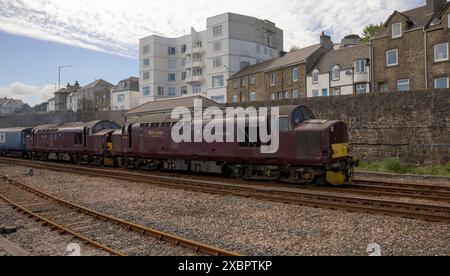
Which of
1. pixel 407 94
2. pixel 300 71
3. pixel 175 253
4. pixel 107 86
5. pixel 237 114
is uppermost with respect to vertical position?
pixel 107 86

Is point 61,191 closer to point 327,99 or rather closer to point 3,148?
point 327,99

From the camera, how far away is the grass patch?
67.0 feet

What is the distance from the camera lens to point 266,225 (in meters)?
9.95

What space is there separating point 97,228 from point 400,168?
708 inches

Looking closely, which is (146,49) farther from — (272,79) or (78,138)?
(78,138)

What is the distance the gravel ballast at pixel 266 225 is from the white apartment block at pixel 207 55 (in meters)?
47.4

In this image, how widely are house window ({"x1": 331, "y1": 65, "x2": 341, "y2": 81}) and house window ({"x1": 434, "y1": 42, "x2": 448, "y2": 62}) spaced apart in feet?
35.5

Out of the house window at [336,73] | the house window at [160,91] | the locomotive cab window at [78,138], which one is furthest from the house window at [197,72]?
the locomotive cab window at [78,138]

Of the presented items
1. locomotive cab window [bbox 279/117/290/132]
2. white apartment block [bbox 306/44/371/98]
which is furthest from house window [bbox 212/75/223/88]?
locomotive cab window [bbox 279/117/290/132]

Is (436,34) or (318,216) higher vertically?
(436,34)

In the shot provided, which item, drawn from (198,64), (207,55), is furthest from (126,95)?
(207,55)

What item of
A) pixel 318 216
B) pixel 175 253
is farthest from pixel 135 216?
pixel 318 216

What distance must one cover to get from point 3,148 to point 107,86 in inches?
2368

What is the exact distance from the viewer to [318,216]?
10.9 metres
